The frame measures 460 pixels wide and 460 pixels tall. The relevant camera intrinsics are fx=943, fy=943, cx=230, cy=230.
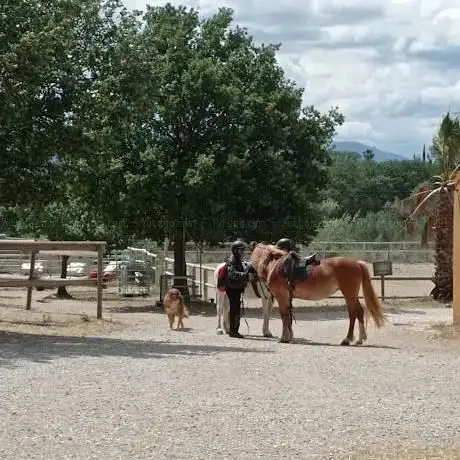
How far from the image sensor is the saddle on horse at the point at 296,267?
17.8m

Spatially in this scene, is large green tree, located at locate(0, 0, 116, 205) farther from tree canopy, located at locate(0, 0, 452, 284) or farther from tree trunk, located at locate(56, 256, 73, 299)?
tree trunk, located at locate(56, 256, 73, 299)

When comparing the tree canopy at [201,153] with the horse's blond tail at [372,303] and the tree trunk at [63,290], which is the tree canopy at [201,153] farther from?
the horse's blond tail at [372,303]

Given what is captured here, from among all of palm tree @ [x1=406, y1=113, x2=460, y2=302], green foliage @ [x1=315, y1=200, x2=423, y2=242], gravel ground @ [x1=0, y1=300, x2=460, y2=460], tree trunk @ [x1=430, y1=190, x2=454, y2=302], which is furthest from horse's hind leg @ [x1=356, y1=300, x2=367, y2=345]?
green foliage @ [x1=315, y1=200, x2=423, y2=242]

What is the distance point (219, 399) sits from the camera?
9914 mm

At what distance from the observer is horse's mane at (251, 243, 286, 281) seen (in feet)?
60.1

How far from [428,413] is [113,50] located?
1231cm

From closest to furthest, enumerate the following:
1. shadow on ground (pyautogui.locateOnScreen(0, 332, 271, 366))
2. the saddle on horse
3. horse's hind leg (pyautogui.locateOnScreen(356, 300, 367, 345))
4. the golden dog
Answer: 1. shadow on ground (pyautogui.locateOnScreen(0, 332, 271, 366))
2. horse's hind leg (pyautogui.locateOnScreen(356, 300, 367, 345))
3. the saddle on horse
4. the golden dog

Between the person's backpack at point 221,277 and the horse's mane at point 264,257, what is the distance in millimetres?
603

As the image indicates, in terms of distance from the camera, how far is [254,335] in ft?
63.3

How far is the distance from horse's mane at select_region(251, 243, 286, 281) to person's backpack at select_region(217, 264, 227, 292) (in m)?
0.60

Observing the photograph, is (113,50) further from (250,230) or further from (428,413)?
(428,413)

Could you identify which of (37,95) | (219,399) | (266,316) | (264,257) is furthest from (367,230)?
(219,399)

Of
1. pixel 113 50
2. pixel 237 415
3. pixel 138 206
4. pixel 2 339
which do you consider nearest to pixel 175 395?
pixel 237 415

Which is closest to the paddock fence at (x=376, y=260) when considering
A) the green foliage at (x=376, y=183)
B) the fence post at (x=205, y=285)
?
the fence post at (x=205, y=285)
